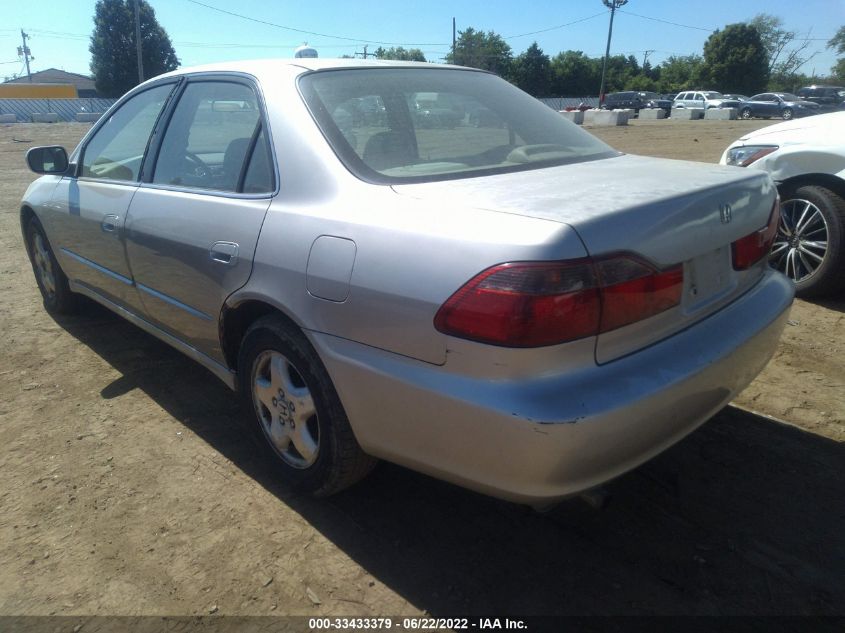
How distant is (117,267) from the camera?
355 cm

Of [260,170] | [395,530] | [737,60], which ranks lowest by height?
[395,530]

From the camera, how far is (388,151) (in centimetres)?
247

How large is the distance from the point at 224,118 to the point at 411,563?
2066mm

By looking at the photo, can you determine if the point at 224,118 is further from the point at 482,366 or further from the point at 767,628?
the point at 767,628

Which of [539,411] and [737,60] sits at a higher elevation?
[737,60]

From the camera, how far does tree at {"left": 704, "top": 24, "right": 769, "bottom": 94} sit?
64812 mm

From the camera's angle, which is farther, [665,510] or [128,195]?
[128,195]

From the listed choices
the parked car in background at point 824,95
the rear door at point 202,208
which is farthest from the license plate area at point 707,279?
the parked car in background at point 824,95

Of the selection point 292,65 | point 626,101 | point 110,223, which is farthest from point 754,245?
point 626,101

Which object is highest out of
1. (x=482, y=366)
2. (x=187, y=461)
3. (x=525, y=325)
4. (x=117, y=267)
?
(x=525, y=325)

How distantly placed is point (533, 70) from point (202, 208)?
7718cm

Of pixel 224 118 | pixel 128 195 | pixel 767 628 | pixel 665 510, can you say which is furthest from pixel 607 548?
pixel 128 195

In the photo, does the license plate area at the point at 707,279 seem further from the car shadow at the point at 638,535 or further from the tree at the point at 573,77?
the tree at the point at 573,77

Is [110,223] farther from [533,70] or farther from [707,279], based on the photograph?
[533,70]
